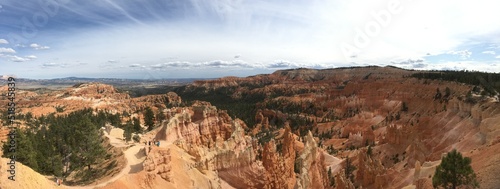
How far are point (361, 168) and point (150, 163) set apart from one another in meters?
33.8

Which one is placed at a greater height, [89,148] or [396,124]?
[89,148]

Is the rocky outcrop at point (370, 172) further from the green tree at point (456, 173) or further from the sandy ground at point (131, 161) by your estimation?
the sandy ground at point (131, 161)

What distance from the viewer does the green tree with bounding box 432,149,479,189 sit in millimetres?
23359

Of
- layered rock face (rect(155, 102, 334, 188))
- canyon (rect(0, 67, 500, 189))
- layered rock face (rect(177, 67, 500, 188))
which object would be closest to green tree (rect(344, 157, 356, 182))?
canyon (rect(0, 67, 500, 189))

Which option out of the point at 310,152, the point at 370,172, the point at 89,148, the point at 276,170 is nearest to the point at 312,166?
the point at 310,152

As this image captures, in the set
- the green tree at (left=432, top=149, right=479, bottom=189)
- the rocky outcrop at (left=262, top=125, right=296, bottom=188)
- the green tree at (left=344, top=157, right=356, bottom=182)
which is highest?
the green tree at (left=432, top=149, right=479, bottom=189)

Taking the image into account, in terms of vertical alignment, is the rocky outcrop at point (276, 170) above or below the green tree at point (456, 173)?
below

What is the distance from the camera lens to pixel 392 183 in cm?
4072

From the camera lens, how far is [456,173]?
23.7 meters

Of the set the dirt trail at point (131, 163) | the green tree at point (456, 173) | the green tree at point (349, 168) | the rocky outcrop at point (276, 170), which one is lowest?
the green tree at point (349, 168)

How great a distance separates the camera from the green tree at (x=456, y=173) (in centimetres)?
2336

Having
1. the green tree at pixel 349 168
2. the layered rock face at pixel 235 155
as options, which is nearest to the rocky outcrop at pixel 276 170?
the layered rock face at pixel 235 155

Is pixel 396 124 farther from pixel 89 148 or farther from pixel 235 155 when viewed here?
pixel 89 148

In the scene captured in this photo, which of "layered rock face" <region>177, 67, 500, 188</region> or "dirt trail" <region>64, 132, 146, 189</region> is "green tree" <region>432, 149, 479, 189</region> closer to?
"layered rock face" <region>177, 67, 500, 188</region>
